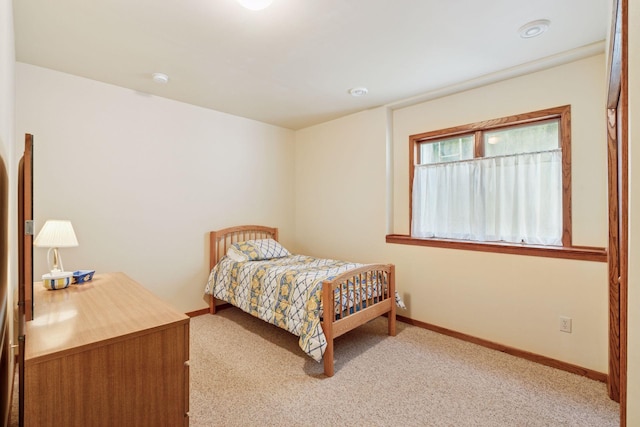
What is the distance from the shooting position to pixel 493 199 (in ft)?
9.46

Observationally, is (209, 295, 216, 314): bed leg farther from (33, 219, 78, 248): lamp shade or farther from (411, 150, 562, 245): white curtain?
(411, 150, 562, 245): white curtain

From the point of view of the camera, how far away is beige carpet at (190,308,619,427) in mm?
1856

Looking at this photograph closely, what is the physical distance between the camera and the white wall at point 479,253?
233 centimetres

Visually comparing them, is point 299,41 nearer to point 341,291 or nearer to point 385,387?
point 341,291

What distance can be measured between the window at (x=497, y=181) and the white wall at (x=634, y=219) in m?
2.10

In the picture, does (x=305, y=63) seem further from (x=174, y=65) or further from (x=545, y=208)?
(x=545, y=208)

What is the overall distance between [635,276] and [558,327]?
2207 mm

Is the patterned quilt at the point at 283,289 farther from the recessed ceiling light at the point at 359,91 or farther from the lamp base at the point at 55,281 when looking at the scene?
the recessed ceiling light at the point at 359,91

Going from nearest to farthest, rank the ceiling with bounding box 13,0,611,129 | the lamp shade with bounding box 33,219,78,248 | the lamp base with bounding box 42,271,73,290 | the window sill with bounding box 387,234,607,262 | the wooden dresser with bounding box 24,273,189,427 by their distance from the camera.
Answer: the wooden dresser with bounding box 24,273,189,427 → the ceiling with bounding box 13,0,611,129 → the lamp base with bounding box 42,271,73,290 → the lamp shade with bounding box 33,219,78,248 → the window sill with bounding box 387,234,607,262

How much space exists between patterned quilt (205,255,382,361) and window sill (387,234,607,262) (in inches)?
32.1

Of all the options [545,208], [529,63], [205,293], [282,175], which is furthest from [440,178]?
[205,293]


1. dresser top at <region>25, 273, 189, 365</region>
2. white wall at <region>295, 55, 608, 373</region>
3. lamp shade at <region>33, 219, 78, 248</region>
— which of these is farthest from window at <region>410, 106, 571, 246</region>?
lamp shade at <region>33, 219, 78, 248</region>

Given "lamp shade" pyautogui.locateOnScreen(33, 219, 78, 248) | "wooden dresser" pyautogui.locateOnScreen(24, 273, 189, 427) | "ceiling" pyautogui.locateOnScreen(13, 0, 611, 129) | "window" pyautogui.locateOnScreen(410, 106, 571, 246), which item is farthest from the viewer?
"window" pyautogui.locateOnScreen(410, 106, 571, 246)

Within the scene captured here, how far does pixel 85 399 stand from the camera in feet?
3.70
